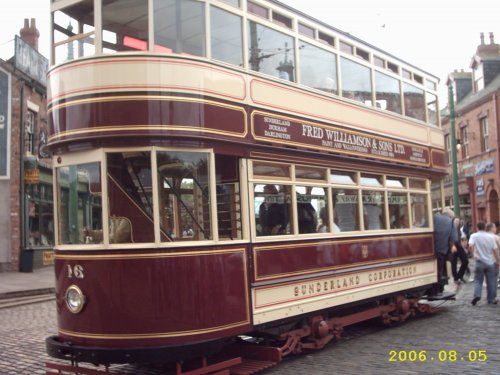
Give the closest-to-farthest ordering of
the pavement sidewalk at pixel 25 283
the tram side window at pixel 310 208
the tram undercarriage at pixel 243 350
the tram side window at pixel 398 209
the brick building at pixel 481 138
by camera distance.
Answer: the tram undercarriage at pixel 243 350 → the tram side window at pixel 310 208 → the tram side window at pixel 398 209 → the pavement sidewalk at pixel 25 283 → the brick building at pixel 481 138

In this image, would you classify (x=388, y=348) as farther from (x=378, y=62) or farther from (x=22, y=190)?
(x=22, y=190)

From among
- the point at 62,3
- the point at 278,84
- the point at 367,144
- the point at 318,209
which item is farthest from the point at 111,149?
the point at 367,144

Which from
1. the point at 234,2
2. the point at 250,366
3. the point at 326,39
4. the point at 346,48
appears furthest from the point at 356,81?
the point at 250,366

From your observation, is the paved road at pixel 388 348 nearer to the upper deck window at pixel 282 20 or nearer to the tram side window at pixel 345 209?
the tram side window at pixel 345 209

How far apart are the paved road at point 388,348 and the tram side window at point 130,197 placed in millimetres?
1822

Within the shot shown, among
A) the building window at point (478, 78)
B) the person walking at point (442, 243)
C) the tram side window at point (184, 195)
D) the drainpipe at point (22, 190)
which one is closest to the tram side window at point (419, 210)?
the person walking at point (442, 243)

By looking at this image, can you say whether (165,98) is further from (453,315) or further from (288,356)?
(453,315)

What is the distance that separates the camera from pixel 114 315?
5.62m

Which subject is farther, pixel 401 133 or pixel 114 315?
pixel 401 133

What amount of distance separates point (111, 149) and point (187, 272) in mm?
1437

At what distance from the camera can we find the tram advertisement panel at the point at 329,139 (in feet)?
22.7

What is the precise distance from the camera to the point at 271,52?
283 inches

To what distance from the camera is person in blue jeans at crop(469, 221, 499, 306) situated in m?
11.2
